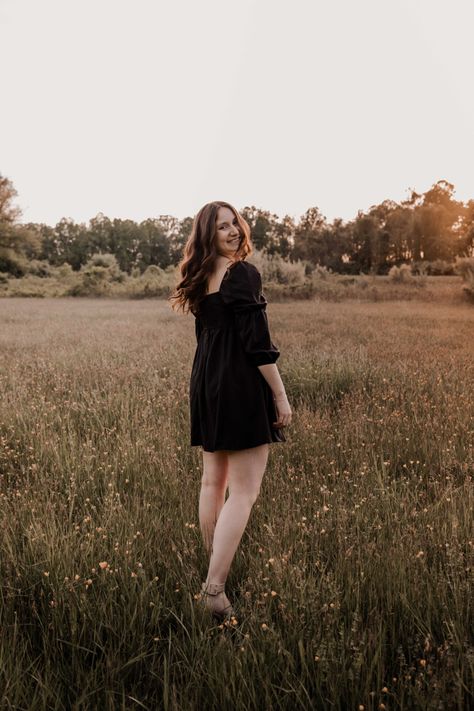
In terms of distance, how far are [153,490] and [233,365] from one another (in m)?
1.48

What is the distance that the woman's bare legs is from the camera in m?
2.60

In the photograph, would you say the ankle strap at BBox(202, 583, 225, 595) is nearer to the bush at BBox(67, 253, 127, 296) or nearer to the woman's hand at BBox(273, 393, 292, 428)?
the woman's hand at BBox(273, 393, 292, 428)

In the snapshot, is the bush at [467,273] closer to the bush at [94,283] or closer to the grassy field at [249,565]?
the grassy field at [249,565]

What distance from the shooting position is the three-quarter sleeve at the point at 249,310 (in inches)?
100.0

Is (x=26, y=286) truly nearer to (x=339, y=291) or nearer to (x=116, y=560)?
(x=339, y=291)

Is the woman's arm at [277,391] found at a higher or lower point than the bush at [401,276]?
lower

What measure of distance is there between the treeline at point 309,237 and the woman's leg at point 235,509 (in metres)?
38.7

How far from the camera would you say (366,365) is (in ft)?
24.5

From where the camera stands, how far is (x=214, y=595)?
254cm

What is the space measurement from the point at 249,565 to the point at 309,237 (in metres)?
59.6

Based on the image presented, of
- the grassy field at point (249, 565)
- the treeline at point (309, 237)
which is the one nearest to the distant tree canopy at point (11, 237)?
→ the treeline at point (309, 237)

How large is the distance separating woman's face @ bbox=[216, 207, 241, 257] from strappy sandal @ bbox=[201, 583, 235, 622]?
1.66 m

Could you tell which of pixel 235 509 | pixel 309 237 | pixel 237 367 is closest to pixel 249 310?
pixel 237 367

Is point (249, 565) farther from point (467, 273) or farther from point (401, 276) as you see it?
point (401, 276)
